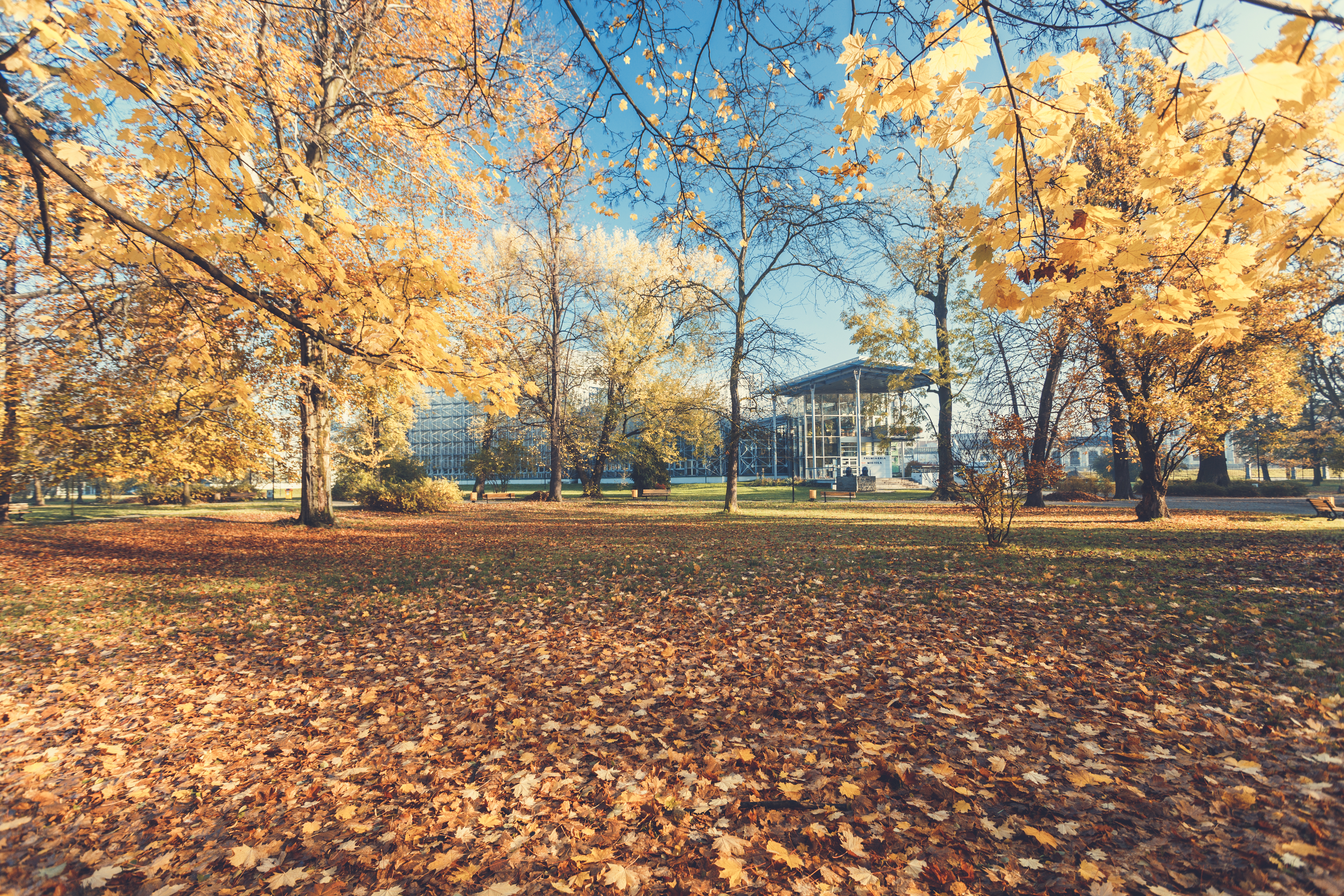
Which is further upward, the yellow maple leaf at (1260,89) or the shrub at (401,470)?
the yellow maple leaf at (1260,89)

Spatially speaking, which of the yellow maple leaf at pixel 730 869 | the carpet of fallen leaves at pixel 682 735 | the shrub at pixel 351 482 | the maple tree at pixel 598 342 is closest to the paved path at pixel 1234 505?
the carpet of fallen leaves at pixel 682 735

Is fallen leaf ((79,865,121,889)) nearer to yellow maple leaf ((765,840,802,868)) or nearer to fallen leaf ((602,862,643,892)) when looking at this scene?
fallen leaf ((602,862,643,892))

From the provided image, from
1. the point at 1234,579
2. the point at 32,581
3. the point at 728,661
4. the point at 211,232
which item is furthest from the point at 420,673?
the point at 1234,579

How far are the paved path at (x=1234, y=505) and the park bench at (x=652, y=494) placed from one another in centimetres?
1858

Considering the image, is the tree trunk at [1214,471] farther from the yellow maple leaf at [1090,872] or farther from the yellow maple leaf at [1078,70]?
the yellow maple leaf at [1090,872]

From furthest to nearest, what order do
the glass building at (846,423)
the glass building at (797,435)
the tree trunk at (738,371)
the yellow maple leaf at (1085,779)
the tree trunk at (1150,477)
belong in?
1. the glass building at (846,423)
2. the glass building at (797,435)
3. the tree trunk at (738,371)
4. the tree trunk at (1150,477)
5. the yellow maple leaf at (1085,779)

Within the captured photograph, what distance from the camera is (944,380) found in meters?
22.0

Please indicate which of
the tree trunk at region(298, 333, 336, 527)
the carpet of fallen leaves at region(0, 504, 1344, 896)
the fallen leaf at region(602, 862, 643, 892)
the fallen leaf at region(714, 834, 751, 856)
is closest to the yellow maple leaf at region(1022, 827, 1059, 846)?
the carpet of fallen leaves at region(0, 504, 1344, 896)

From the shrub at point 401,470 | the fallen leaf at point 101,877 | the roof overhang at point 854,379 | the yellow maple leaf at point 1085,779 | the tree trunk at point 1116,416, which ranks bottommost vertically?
the fallen leaf at point 101,877

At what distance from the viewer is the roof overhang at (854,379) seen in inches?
997

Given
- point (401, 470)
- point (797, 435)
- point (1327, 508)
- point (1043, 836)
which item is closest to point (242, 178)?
point (1043, 836)

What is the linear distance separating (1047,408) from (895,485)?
55.9ft

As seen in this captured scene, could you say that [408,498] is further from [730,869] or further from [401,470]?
[730,869]

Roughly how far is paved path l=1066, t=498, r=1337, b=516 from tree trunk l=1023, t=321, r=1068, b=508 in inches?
120
